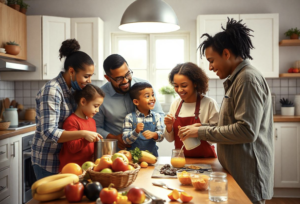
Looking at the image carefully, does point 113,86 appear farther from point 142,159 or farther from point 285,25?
point 285,25

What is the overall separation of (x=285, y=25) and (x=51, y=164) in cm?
393

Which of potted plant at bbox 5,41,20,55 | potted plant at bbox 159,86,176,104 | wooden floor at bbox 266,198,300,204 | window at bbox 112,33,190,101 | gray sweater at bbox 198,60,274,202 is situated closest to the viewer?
gray sweater at bbox 198,60,274,202

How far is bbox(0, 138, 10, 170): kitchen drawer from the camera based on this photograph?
3223 mm

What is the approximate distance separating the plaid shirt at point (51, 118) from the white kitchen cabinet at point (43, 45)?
2498 millimetres

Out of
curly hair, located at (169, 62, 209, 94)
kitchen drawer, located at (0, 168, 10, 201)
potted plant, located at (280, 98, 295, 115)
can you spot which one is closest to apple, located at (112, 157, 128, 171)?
curly hair, located at (169, 62, 209, 94)

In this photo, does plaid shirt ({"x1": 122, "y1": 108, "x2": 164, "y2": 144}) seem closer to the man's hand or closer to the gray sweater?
the man's hand

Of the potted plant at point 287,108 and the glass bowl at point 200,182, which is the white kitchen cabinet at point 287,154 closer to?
the potted plant at point 287,108

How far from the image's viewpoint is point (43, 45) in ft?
14.4

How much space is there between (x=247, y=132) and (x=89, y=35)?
10.7ft

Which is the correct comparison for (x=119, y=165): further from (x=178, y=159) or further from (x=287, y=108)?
(x=287, y=108)

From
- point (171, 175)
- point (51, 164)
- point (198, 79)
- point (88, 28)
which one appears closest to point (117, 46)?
point (88, 28)

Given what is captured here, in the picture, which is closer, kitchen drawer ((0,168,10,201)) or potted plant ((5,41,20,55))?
kitchen drawer ((0,168,10,201))

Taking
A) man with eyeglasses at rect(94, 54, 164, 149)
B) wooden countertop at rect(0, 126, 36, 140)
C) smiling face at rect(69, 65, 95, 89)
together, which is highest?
smiling face at rect(69, 65, 95, 89)

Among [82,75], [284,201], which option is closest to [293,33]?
[284,201]
